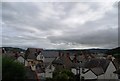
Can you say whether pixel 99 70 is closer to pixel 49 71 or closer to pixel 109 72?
pixel 109 72

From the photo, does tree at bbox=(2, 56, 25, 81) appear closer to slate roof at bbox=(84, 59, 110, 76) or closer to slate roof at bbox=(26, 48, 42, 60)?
slate roof at bbox=(84, 59, 110, 76)

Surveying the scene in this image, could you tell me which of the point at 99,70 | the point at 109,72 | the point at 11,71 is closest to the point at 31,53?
the point at 99,70

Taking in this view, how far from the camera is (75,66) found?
16688 millimetres

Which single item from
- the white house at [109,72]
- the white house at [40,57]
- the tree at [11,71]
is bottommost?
the white house at [109,72]

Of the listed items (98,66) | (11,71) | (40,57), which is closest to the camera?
(11,71)

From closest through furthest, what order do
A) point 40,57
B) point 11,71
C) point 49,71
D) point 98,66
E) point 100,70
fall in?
point 11,71 < point 49,71 < point 100,70 < point 98,66 < point 40,57

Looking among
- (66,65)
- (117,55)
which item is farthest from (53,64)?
(117,55)

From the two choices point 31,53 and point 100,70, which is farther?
point 31,53

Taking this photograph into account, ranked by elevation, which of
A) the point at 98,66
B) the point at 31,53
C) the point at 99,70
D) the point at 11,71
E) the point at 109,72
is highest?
the point at 31,53

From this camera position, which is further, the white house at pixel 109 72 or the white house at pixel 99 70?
the white house at pixel 109 72

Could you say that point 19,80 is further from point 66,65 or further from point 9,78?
point 66,65

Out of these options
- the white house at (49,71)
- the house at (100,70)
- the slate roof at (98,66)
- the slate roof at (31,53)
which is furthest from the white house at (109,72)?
the slate roof at (31,53)

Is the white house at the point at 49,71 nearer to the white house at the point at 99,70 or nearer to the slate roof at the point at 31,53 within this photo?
the white house at the point at 99,70

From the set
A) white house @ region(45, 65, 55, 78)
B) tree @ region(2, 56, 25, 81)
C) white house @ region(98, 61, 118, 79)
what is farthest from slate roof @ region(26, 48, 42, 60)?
tree @ region(2, 56, 25, 81)
